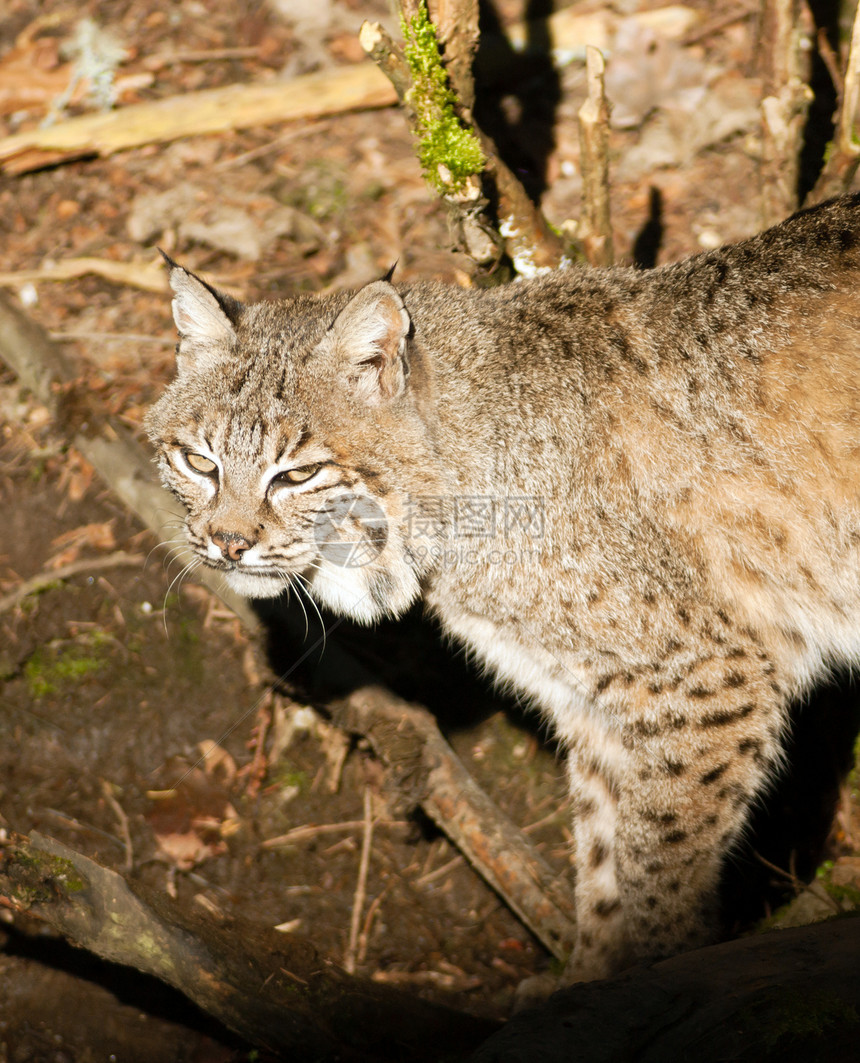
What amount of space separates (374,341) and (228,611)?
7.26ft

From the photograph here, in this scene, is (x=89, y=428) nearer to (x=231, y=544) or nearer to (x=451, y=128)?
(x=231, y=544)

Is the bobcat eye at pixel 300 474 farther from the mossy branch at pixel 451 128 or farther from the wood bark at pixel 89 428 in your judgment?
the mossy branch at pixel 451 128

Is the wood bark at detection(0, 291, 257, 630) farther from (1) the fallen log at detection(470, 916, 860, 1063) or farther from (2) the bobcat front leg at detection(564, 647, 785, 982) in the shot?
(1) the fallen log at detection(470, 916, 860, 1063)

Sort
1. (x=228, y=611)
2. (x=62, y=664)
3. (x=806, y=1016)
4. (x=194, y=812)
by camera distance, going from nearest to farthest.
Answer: (x=806, y=1016), (x=194, y=812), (x=62, y=664), (x=228, y=611)

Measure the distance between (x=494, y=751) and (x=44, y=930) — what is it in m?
2.30

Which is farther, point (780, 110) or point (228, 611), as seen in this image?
point (228, 611)

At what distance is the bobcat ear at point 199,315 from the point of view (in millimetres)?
3471

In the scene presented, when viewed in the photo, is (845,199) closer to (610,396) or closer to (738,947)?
(610,396)

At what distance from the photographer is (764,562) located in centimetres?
339

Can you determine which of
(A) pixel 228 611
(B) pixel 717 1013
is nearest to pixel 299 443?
(A) pixel 228 611

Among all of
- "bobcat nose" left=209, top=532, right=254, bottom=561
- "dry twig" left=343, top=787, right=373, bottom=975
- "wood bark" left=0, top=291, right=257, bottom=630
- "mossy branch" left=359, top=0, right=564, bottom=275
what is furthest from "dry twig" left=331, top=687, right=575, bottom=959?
"mossy branch" left=359, top=0, right=564, bottom=275

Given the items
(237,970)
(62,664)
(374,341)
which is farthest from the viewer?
(62,664)

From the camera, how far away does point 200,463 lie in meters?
3.53

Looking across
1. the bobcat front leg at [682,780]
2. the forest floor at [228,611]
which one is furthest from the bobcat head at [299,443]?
the forest floor at [228,611]
